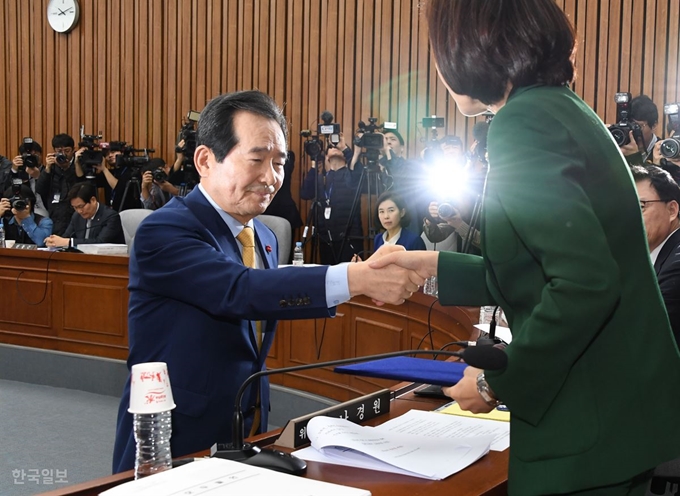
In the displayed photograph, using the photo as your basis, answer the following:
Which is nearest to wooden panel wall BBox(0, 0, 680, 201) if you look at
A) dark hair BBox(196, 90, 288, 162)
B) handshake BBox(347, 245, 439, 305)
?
dark hair BBox(196, 90, 288, 162)

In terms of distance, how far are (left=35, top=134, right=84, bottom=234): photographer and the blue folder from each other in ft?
22.6

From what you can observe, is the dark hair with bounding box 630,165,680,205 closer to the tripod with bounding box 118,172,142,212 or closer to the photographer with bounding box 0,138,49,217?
the tripod with bounding box 118,172,142,212

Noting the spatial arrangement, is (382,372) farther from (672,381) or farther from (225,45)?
(225,45)

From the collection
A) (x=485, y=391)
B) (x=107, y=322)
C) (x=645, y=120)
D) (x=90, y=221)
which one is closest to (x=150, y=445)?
(x=485, y=391)

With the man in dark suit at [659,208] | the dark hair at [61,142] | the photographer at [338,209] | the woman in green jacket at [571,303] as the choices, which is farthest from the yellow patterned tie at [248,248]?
the dark hair at [61,142]

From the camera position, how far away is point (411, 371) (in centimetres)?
164

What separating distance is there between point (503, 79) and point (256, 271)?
0.75 m

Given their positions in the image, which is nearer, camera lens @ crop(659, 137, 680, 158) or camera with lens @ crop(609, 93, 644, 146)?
camera lens @ crop(659, 137, 680, 158)

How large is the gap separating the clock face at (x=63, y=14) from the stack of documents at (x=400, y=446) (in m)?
9.74

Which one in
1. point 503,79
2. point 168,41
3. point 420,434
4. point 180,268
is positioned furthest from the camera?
point 168,41

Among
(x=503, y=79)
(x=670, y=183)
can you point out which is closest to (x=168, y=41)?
(x=670, y=183)

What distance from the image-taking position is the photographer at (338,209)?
271 inches

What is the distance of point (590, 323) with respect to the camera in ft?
3.18

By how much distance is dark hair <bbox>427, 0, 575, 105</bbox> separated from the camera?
1.10 meters
